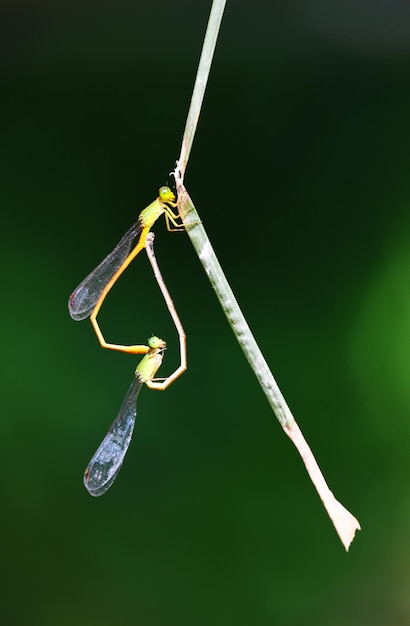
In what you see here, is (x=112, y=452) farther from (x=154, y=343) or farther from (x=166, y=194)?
(x=166, y=194)

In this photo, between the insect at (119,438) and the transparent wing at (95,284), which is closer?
the insect at (119,438)

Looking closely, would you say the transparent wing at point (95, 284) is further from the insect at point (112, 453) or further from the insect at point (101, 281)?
the insect at point (112, 453)

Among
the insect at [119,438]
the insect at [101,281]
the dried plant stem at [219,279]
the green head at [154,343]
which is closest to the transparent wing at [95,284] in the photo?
the insect at [101,281]

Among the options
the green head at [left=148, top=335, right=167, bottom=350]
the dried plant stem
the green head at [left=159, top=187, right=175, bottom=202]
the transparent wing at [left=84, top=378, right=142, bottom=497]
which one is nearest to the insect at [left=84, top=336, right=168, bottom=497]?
the transparent wing at [left=84, top=378, right=142, bottom=497]

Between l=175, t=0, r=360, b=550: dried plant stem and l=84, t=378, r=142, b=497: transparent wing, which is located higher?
l=175, t=0, r=360, b=550: dried plant stem

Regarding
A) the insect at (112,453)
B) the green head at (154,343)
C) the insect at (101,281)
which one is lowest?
the insect at (112,453)

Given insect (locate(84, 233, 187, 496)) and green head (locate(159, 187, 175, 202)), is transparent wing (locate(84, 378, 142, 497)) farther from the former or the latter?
green head (locate(159, 187, 175, 202))
